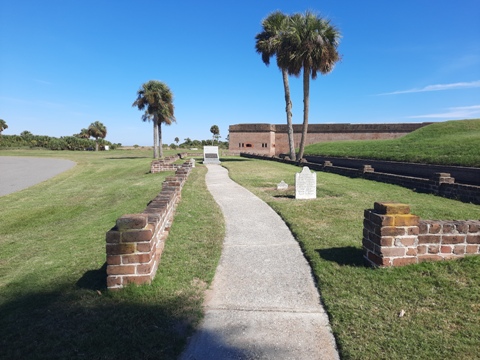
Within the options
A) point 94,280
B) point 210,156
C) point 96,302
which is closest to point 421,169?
point 94,280

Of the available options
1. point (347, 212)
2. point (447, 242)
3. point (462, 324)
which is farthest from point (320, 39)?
point (462, 324)

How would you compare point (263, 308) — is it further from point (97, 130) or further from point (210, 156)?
point (97, 130)

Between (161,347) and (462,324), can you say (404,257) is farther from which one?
(161,347)

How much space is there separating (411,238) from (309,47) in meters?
22.0

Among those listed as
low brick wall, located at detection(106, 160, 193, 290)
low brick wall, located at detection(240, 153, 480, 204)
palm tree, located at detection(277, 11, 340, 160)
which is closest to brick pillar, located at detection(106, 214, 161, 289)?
low brick wall, located at detection(106, 160, 193, 290)

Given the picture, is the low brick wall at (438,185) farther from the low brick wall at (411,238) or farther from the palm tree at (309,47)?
the palm tree at (309,47)

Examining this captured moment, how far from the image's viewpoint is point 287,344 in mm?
2695

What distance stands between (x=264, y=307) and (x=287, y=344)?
0.66 metres

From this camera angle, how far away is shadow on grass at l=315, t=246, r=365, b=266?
4.43 m

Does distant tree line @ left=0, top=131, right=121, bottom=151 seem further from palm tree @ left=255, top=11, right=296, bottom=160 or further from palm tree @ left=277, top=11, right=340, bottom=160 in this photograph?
palm tree @ left=277, top=11, right=340, bottom=160

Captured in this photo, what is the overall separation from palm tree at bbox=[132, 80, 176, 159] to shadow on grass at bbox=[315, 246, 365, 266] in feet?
112

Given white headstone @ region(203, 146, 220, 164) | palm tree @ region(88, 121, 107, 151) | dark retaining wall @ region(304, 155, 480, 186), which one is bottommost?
dark retaining wall @ region(304, 155, 480, 186)

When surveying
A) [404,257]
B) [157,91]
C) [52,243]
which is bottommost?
[52,243]

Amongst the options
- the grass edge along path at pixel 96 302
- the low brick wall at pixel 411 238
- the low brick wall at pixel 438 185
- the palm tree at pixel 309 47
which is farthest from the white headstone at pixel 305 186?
the palm tree at pixel 309 47
